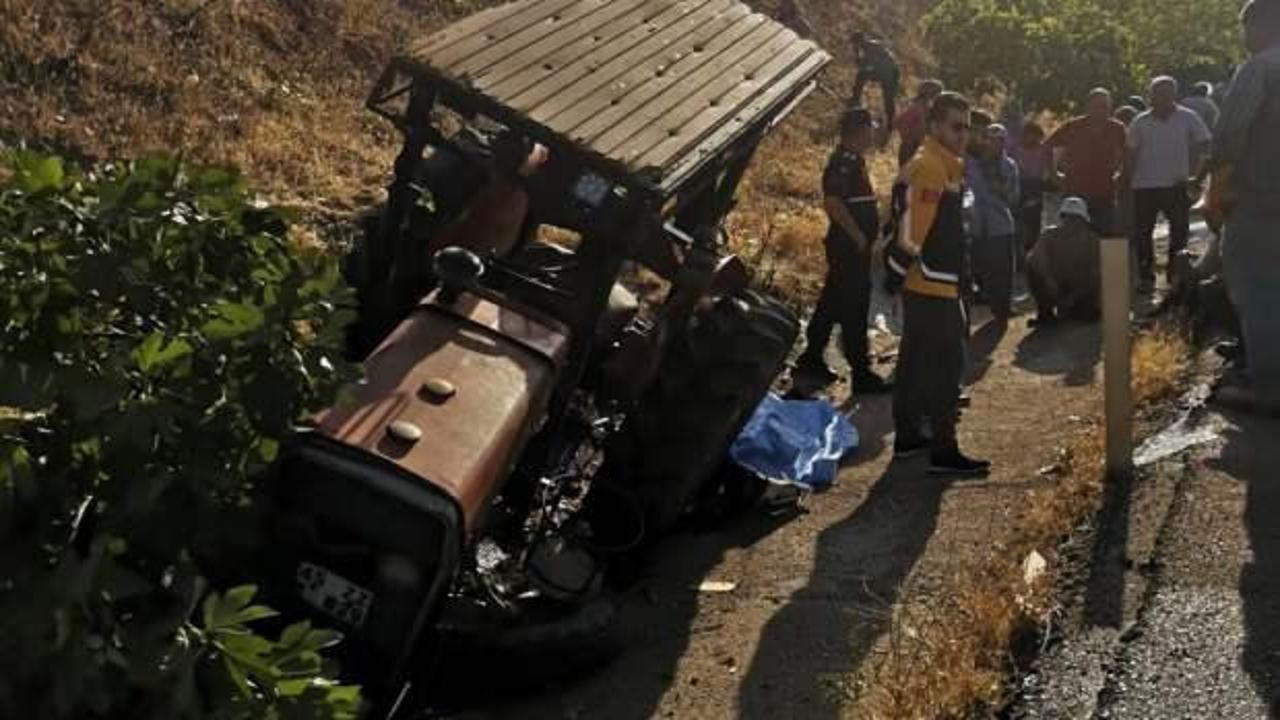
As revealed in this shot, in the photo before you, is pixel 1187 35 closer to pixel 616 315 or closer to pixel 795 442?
pixel 795 442

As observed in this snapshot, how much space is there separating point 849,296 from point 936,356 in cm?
197

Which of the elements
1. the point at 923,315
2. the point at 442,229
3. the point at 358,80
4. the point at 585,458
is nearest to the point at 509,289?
the point at 442,229

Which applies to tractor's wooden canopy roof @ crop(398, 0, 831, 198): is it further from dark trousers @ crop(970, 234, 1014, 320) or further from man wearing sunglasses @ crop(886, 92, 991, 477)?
dark trousers @ crop(970, 234, 1014, 320)

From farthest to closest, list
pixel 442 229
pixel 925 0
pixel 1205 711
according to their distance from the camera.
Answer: pixel 925 0 < pixel 442 229 < pixel 1205 711

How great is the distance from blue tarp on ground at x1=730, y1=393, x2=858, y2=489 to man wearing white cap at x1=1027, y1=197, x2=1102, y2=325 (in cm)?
375

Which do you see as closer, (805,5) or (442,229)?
(442,229)

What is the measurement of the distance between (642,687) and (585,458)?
103 centimetres

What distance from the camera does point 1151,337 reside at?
9.12 metres

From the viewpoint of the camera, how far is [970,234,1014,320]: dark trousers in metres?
11.7

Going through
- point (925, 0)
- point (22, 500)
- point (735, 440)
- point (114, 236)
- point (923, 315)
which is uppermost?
point (114, 236)

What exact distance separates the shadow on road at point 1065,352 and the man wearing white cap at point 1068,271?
5.4 inches

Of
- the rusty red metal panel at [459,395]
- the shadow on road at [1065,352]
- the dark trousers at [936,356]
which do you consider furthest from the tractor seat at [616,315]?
the shadow on road at [1065,352]

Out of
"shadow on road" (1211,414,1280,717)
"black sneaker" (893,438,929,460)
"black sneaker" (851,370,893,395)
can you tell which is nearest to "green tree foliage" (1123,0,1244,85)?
"black sneaker" (851,370,893,395)

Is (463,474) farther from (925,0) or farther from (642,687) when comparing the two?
(925,0)
